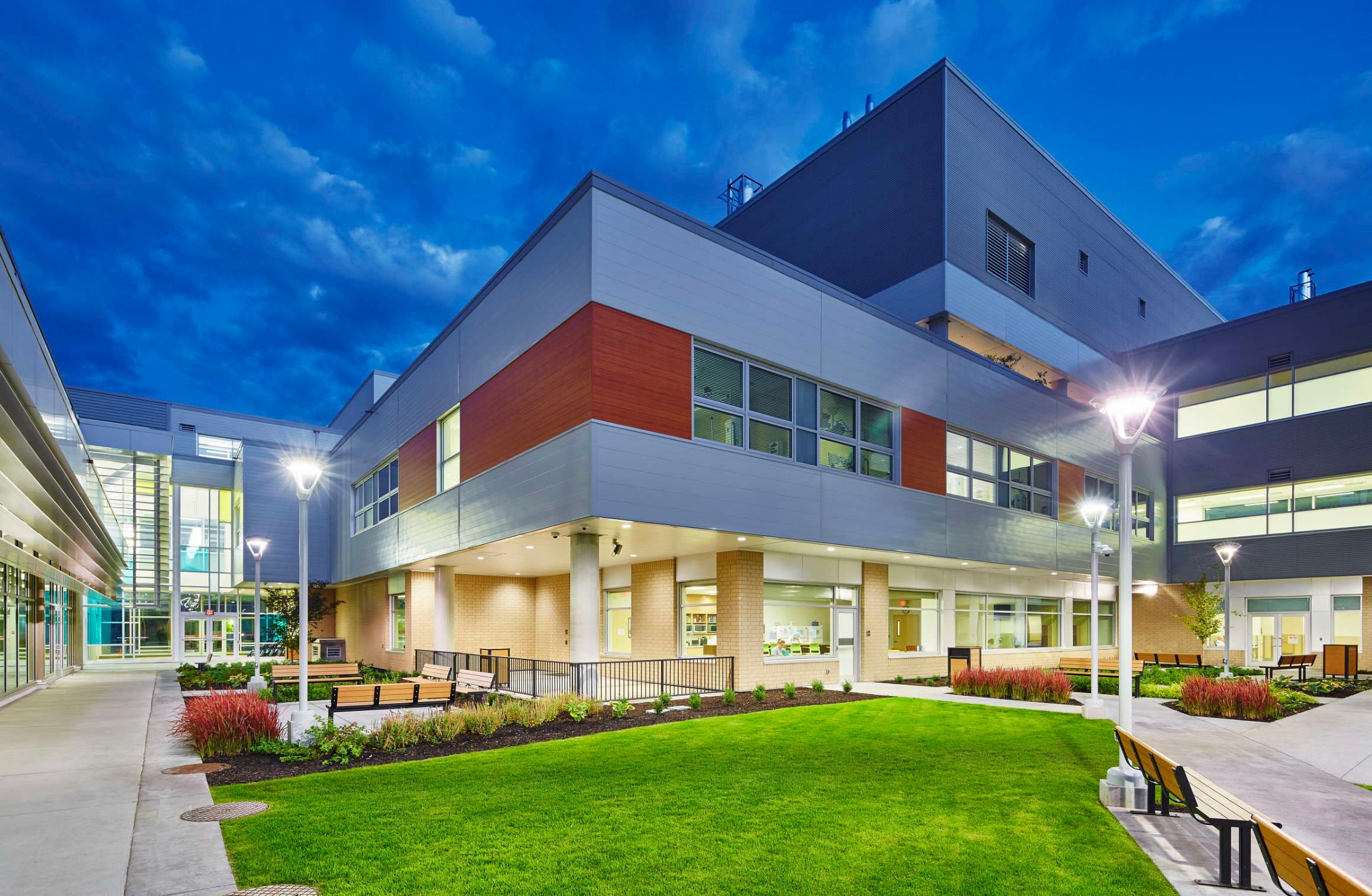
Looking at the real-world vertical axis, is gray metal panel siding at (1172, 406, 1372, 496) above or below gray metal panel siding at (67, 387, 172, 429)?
below

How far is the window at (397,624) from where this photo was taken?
3128cm

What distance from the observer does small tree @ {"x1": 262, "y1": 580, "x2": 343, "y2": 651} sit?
38.5 metres

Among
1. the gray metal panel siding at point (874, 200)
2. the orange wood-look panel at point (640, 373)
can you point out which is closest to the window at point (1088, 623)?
the gray metal panel siding at point (874, 200)

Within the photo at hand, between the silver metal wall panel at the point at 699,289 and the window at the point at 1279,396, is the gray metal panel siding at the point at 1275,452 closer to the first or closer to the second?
the window at the point at 1279,396

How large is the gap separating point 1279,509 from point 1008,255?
53.9ft

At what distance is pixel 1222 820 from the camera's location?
22.4 ft

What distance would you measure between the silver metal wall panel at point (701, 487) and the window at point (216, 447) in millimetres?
49289

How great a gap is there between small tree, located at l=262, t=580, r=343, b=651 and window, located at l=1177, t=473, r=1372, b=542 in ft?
138

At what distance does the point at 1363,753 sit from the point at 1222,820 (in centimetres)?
992

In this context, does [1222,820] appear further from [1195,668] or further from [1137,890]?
[1195,668]

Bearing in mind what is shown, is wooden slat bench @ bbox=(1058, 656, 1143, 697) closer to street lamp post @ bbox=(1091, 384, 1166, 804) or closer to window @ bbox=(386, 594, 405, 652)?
street lamp post @ bbox=(1091, 384, 1166, 804)

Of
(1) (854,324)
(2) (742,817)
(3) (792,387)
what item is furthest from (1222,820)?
(1) (854,324)

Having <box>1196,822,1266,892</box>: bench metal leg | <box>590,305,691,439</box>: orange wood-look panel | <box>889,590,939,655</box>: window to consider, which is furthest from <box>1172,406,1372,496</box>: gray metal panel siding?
<box>1196,822,1266,892</box>: bench metal leg

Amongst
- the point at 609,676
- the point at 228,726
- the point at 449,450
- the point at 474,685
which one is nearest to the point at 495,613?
the point at 449,450
